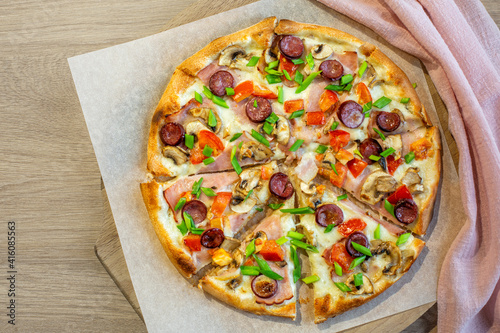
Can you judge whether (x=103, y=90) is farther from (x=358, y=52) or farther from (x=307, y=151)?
(x=358, y=52)

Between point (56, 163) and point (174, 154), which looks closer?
point (174, 154)

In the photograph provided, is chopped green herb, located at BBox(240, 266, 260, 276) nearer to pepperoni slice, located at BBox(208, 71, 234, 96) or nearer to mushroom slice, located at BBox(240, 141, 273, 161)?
mushroom slice, located at BBox(240, 141, 273, 161)

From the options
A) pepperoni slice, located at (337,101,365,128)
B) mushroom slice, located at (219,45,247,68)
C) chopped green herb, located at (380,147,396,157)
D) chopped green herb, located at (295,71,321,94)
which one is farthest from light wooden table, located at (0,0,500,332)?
chopped green herb, located at (380,147,396,157)

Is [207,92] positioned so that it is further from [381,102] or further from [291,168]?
[381,102]

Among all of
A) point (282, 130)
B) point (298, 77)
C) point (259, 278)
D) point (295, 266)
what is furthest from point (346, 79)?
point (259, 278)

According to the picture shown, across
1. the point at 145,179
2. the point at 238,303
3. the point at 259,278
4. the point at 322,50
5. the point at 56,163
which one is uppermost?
the point at 322,50

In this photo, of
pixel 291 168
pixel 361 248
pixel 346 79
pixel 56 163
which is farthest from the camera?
pixel 56 163
